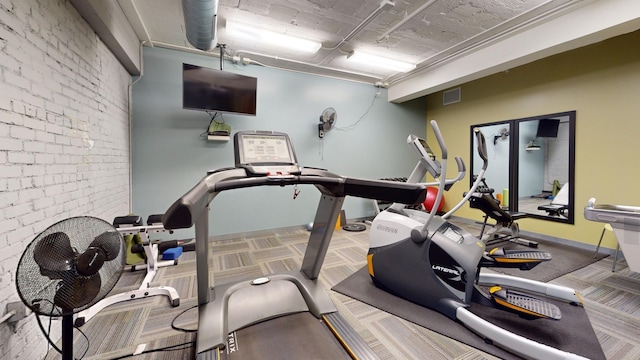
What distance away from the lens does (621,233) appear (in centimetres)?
225

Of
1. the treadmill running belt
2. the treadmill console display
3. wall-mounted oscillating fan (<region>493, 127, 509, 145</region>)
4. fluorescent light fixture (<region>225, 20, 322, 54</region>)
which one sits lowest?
the treadmill running belt

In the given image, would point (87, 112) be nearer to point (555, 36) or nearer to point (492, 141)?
point (555, 36)

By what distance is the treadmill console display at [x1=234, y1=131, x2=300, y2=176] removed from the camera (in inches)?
64.3

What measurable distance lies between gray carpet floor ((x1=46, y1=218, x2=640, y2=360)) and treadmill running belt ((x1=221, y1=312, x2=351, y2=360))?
0.38m

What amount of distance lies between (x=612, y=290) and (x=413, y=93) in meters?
3.98

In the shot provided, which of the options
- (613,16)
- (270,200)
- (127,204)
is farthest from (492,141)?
(127,204)

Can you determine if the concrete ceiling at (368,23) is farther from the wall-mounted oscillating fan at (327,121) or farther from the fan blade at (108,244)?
the fan blade at (108,244)

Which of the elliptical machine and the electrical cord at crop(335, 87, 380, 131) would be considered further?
the electrical cord at crop(335, 87, 380, 131)

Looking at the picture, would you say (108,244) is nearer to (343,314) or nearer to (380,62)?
(343,314)

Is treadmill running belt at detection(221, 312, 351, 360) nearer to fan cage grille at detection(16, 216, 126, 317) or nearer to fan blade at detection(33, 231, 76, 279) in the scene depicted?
fan cage grille at detection(16, 216, 126, 317)

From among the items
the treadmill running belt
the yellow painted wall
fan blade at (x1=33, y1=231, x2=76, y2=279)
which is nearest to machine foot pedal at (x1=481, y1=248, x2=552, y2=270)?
the treadmill running belt

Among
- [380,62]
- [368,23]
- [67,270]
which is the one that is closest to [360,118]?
[380,62]

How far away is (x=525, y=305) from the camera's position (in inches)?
72.4

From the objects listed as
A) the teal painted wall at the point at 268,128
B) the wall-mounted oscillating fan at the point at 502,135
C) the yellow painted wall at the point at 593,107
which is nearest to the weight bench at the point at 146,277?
the teal painted wall at the point at 268,128
